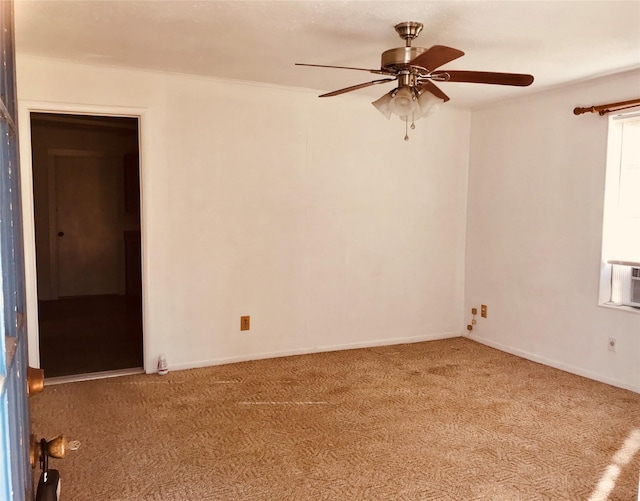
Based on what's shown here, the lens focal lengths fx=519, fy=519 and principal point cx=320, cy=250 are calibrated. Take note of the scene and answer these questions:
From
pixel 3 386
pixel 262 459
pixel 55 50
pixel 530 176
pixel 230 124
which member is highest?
pixel 55 50

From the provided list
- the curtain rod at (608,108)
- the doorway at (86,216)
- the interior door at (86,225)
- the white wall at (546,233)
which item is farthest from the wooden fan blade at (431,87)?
the interior door at (86,225)

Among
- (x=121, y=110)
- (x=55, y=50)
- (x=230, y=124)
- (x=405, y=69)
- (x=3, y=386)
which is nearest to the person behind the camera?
(x=3, y=386)

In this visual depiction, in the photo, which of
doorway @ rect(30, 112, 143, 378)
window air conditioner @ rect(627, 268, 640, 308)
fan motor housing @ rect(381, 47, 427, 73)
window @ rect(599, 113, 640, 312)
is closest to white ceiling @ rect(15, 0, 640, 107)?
fan motor housing @ rect(381, 47, 427, 73)

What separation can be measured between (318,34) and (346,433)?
2.24 m

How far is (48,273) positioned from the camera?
22.5 feet

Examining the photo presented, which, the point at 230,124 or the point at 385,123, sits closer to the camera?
the point at 230,124

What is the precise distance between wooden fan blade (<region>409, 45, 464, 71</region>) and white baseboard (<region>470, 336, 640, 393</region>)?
9.03ft

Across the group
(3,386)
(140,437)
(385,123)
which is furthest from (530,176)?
(3,386)

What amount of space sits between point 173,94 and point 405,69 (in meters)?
1.95

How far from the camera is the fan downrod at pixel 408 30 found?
106 inches

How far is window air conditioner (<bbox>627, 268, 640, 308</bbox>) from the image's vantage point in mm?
3742

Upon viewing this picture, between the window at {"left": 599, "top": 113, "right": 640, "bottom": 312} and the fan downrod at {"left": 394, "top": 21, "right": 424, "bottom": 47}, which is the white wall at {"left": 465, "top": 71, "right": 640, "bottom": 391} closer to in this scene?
the window at {"left": 599, "top": 113, "right": 640, "bottom": 312}

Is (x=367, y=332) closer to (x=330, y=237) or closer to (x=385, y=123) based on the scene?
(x=330, y=237)

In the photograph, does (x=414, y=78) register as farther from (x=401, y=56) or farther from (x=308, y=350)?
(x=308, y=350)
